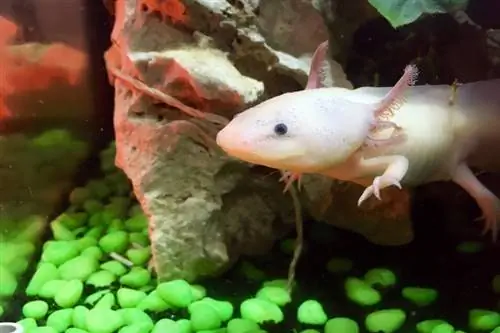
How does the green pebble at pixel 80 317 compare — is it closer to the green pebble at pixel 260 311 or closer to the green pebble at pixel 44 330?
the green pebble at pixel 44 330

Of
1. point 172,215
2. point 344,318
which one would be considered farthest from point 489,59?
point 172,215

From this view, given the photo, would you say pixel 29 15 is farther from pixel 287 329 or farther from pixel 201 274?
pixel 287 329

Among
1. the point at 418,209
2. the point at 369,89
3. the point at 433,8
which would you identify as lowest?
the point at 418,209

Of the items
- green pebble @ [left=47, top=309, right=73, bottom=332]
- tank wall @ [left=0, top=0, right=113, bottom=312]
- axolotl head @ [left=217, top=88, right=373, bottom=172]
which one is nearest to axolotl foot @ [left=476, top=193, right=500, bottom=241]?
axolotl head @ [left=217, top=88, right=373, bottom=172]

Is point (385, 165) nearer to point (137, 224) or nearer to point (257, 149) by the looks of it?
point (257, 149)

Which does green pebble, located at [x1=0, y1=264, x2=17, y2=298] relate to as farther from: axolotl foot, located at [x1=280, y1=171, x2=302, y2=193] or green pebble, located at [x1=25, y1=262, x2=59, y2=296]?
axolotl foot, located at [x1=280, y1=171, x2=302, y2=193]

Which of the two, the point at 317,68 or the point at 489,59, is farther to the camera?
the point at 489,59
